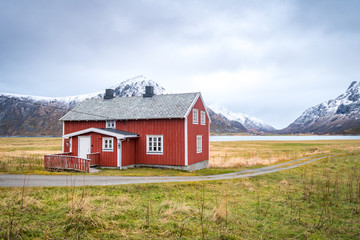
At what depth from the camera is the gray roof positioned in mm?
27812

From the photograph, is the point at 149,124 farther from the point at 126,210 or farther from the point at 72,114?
the point at 126,210

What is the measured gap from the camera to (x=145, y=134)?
2802 cm

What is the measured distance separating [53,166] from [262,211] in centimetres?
2010

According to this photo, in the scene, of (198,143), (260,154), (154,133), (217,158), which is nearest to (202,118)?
(198,143)

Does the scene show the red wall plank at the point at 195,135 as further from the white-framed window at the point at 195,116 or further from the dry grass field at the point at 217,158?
the dry grass field at the point at 217,158

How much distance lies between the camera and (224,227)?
9.01 metres

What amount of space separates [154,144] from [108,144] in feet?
14.8

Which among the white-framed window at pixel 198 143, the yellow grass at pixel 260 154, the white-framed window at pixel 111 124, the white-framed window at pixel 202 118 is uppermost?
the white-framed window at pixel 202 118

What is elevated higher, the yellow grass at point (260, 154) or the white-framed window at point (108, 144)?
the white-framed window at point (108, 144)

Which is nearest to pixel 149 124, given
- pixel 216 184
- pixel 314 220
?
pixel 216 184

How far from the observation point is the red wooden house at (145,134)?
26.3 meters

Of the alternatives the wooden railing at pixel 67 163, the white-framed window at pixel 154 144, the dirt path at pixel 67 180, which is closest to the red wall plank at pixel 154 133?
the white-framed window at pixel 154 144

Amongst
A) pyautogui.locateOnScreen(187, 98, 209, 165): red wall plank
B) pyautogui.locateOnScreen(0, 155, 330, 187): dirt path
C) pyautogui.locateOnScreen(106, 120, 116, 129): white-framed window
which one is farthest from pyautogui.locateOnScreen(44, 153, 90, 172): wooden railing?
pyautogui.locateOnScreen(187, 98, 209, 165): red wall plank

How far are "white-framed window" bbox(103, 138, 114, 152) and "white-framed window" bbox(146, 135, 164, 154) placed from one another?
11.8ft
